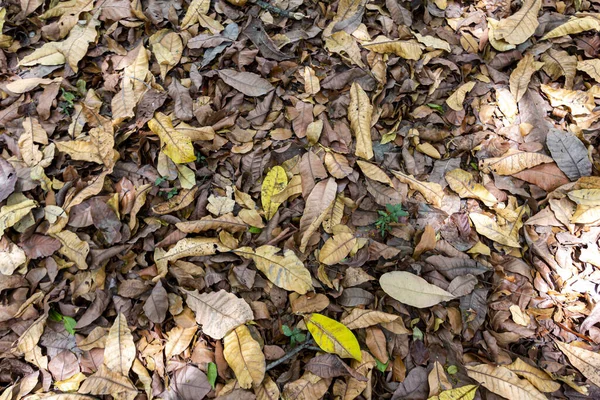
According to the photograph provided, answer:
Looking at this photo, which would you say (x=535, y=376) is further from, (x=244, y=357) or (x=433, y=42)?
(x=433, y=42)

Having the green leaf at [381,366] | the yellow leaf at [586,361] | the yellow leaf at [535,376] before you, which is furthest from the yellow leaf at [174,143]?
the yellow leaf at [586,361]

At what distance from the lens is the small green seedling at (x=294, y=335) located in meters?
1.72

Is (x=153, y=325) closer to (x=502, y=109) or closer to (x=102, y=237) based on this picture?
(x=102, y=237)

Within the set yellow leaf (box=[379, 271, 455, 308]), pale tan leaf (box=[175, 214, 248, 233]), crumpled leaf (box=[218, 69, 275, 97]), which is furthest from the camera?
crumpled leaf (box=[218, 69, 275, 97])

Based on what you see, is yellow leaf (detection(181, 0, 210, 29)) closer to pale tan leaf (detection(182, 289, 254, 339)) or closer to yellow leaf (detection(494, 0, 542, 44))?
pale tan leaf (detection(182, 289, 254, 339))

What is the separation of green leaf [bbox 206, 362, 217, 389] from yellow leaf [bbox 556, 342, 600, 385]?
1.39 m

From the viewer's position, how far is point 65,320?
5.85 ft

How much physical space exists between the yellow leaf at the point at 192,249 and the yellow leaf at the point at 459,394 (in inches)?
39.9

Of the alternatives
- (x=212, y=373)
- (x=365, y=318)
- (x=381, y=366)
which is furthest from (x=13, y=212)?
(x=381, y=366)

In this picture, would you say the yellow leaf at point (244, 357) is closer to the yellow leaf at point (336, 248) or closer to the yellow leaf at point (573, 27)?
the yellow leaf at point (336, 248)

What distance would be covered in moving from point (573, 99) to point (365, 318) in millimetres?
1497

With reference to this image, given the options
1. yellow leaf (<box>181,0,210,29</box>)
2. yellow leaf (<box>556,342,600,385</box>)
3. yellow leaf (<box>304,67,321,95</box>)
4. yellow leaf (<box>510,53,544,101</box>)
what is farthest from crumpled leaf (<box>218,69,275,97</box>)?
yellow leaf (<box>556,342,600,385</box>)

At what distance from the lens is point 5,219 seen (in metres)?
1.83

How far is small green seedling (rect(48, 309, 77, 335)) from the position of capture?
177cm
